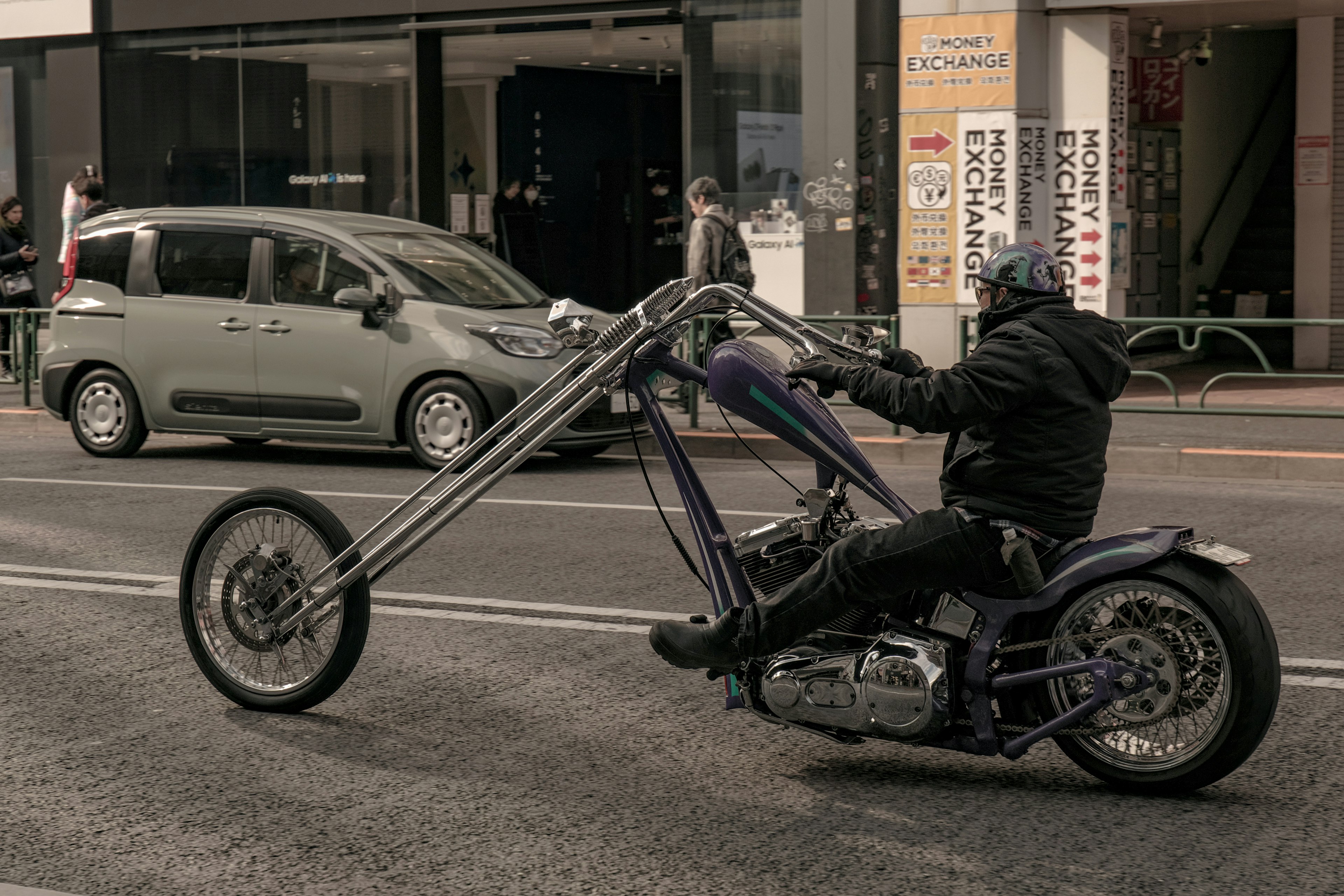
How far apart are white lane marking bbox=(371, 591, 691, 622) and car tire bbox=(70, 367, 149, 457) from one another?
5.52m

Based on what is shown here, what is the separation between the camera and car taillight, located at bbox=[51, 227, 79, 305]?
1213 cm

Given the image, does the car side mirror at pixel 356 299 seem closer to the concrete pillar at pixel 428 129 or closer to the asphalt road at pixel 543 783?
the asphalt road at pixel 543 783

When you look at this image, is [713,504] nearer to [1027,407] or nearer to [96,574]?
[1027,407]

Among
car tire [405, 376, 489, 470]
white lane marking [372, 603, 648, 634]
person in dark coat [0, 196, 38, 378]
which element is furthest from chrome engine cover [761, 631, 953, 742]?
person in dark coat [0, 196, 38, 378]

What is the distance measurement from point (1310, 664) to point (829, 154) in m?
10.7

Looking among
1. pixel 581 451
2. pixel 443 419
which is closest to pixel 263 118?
pixel 581 451

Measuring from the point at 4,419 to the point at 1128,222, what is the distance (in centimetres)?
1040

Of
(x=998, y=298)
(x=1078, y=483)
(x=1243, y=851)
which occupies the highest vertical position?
(x=998, y=298)

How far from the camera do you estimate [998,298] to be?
4336 mm

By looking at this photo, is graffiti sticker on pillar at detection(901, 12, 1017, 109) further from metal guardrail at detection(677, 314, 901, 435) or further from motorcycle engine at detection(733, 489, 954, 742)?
motorcycle engine at detection(733, 489, 954, 742)

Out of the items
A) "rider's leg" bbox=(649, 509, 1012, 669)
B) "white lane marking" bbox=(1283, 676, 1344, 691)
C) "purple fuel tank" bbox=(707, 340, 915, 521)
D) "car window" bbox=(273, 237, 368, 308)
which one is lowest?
"white lane marking" bbox=(1283, 676, 1344, 691)

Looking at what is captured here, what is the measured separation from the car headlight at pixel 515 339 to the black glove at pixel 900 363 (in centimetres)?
684

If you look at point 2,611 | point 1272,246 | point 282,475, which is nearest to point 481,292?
point 282,475

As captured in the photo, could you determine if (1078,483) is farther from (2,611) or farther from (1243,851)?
(2,611)
